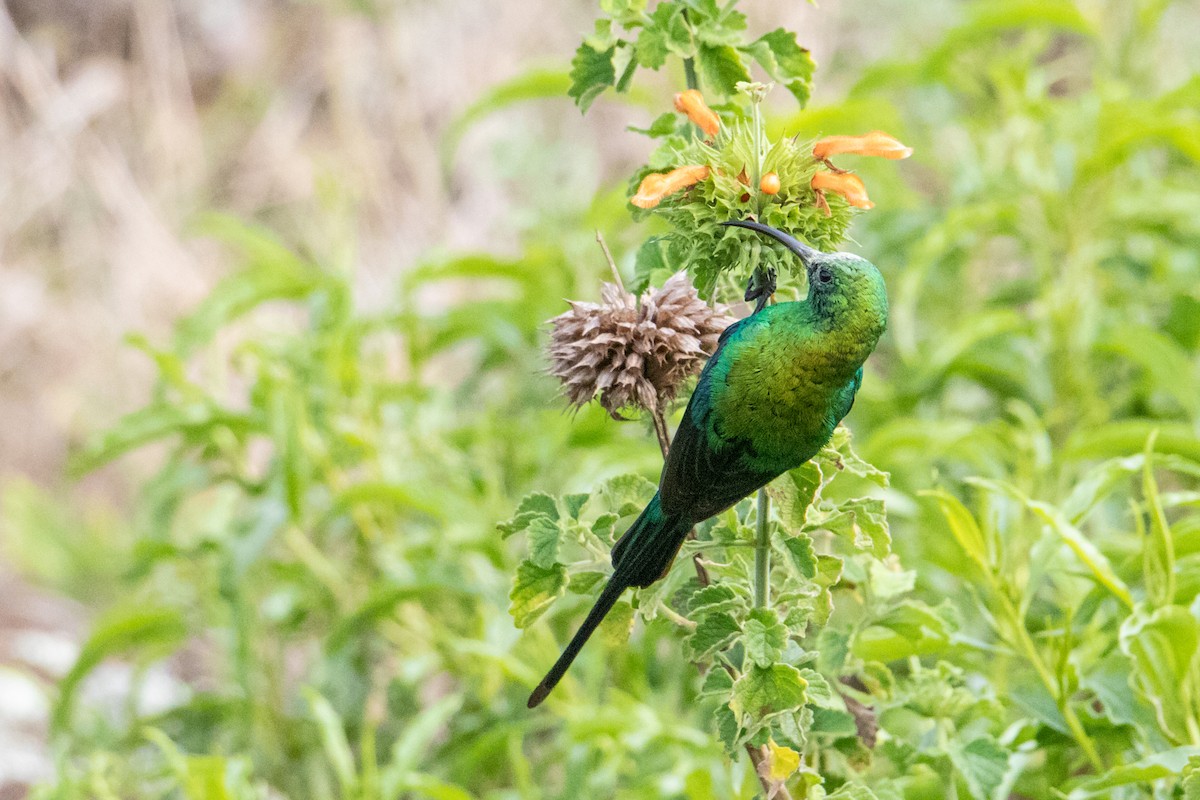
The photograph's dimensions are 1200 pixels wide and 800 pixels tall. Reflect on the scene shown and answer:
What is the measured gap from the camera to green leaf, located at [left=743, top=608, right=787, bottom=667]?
1.77 feet

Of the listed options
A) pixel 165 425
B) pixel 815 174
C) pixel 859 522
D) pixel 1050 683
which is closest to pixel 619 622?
pixel 859 522

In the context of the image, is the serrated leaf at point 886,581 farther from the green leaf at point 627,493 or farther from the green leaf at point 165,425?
the green leaf at point 165,425

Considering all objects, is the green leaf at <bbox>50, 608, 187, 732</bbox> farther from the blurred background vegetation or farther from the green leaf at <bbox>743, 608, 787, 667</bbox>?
the green leaf at <bbox>743, 608, 787, 667</bbox>

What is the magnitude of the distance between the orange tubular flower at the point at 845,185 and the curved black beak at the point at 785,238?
0.03 metres

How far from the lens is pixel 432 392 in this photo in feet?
5.04

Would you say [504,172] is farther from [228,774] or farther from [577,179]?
[228,774]

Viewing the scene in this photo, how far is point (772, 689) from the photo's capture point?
0.55 metres

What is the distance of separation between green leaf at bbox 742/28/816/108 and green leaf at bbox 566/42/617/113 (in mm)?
75

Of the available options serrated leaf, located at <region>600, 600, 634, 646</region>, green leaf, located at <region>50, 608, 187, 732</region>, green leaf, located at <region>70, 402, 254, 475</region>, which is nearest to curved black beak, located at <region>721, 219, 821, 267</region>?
serrated leaf, located at <region>600, 600, 634, 646</region>

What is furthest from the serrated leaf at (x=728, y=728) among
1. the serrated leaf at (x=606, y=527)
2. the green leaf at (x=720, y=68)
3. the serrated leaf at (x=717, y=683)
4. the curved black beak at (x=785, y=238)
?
the green leaf at (x=720, y=68)

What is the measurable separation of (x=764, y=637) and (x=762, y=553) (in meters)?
0.05

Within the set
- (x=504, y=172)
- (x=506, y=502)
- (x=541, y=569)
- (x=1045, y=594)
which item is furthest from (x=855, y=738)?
(x=504, y=172)

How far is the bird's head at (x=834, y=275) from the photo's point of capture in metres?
0.53

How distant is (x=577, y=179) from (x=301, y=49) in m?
2.39
